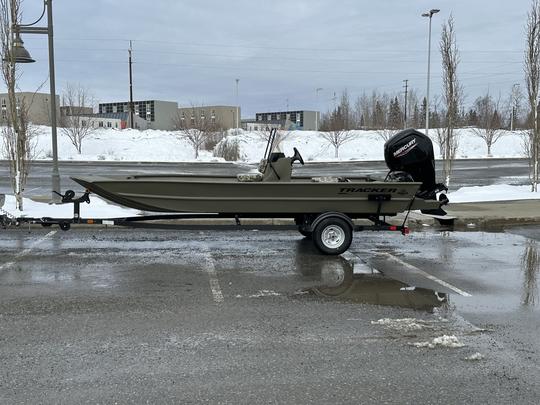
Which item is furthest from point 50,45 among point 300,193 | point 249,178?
point 300,193

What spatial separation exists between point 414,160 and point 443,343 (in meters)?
4.39

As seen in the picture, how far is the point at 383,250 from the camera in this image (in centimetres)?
934

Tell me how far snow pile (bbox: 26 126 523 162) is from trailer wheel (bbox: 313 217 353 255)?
3691 cm

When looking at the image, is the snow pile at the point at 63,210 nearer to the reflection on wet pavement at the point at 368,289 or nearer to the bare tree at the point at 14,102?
the bare tree at the point at 14,102

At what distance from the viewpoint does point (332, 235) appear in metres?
8.46

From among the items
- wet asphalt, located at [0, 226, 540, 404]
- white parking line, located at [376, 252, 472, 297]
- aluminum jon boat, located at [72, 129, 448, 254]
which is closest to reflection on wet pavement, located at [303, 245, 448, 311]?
wet asphalt, located at [0, 226, 540, 404]

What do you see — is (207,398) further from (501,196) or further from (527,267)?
(501,196)

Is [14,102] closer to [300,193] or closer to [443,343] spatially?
[300,193]

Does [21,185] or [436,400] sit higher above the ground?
[21,185]

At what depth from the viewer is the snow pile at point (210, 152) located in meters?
47.9

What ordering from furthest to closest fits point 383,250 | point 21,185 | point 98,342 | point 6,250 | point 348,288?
point 21,185 < point 383,250 < point 6,250 < point 348,288 < point 98,342

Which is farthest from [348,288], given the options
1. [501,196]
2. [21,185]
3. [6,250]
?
[501,196]

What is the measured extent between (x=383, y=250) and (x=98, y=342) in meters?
5.71

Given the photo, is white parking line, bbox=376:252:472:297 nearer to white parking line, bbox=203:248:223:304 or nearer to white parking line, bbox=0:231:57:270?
white parking line, bbox=203:248:223:304
